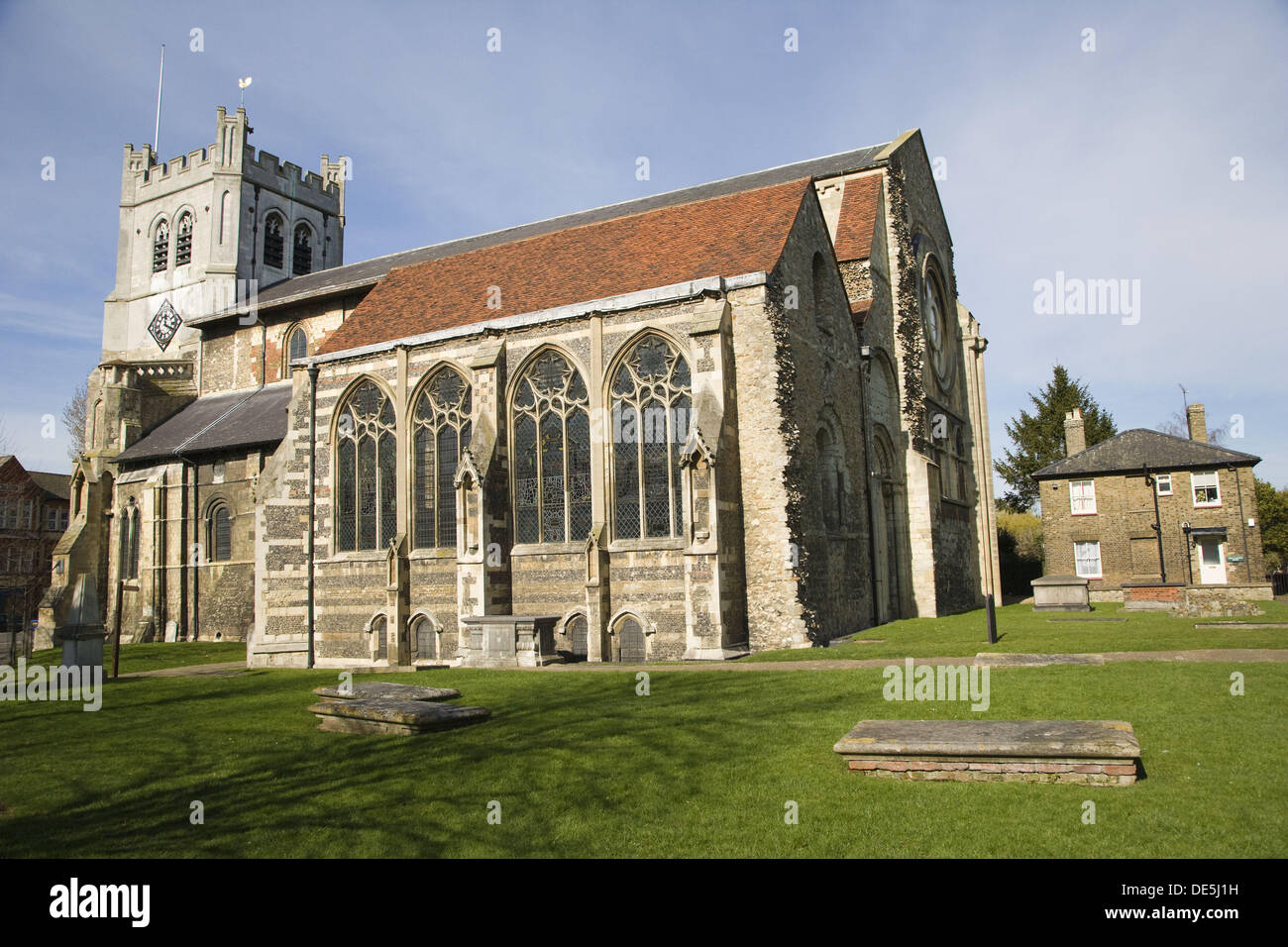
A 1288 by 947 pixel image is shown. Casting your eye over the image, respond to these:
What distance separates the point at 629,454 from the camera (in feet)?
60.1

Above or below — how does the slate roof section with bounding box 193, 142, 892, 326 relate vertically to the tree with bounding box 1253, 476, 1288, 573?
above

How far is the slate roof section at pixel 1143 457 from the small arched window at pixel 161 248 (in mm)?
44222

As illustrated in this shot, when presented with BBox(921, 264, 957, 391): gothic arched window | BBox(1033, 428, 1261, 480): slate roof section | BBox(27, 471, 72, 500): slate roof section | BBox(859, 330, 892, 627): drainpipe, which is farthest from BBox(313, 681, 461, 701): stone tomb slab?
BBox(27, 471, 72, 500): slate roof section

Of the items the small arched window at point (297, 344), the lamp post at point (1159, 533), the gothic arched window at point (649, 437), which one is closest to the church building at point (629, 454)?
the gothic arched window at point (649, 437)

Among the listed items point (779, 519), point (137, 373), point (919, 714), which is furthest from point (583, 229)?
point (137, 373)

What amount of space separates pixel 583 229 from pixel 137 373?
80.4 ft

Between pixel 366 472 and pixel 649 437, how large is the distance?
27.1ft

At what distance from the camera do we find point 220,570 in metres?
31.4

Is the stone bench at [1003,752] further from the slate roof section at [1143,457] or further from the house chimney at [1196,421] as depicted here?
the house chimney at [1196,421]

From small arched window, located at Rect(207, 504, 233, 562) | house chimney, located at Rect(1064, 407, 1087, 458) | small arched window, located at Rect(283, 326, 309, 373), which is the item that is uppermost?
small arched window, located at Rect(283, 326, 309, 373)

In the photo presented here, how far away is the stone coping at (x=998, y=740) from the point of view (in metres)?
6.49

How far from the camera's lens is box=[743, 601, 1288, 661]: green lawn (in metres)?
14.1

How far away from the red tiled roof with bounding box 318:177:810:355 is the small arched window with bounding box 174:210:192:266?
2564cm

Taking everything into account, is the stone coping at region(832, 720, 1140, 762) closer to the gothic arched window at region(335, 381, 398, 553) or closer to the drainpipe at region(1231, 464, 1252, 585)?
the gothic arched window at region(335, 381, 398, 553)
